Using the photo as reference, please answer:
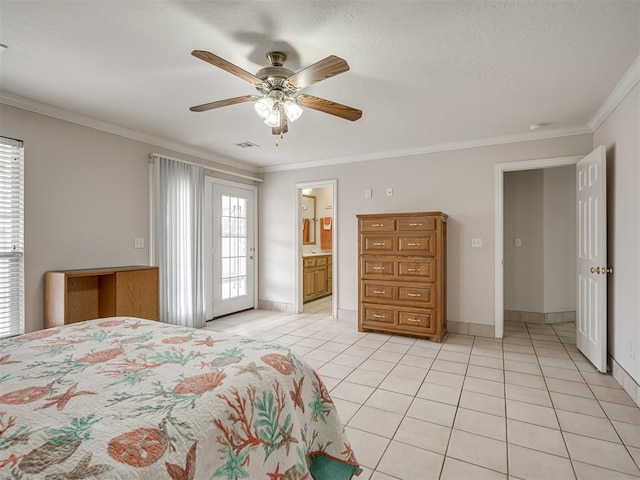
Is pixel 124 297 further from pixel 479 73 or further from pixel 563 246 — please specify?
pixel 563 246

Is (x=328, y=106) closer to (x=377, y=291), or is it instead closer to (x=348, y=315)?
(x=377, y=291)

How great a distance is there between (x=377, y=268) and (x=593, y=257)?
7.07 ft

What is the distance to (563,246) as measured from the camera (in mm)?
4754

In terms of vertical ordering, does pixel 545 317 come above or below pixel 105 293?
below

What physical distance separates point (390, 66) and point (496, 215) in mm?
2529

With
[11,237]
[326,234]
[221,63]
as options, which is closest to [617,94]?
[221,63]

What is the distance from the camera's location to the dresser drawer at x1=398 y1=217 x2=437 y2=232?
3.87m

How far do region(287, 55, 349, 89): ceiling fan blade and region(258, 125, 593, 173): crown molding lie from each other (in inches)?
110

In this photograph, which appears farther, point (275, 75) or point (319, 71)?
point (275, 75)

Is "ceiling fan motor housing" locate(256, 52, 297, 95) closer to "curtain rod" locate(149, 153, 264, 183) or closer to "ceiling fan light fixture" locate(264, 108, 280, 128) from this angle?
"ceiling fan light fixture" locate(264, 108, 280, 128)

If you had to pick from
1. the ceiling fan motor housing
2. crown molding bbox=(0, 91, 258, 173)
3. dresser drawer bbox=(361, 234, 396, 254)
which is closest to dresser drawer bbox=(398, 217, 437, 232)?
dresser drawer bbox=(361, 234, 396, 254)

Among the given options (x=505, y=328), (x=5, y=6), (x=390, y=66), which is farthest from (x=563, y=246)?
(x=5, y=6)

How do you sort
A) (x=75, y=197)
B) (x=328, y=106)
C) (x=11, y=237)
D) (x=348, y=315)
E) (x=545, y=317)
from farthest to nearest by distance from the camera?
(x=348, y=315) → (x=545, y=317) → (x=75, y=197) → (x=11, y=237) → (x=328, y=106)

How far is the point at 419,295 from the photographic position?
395 cm
